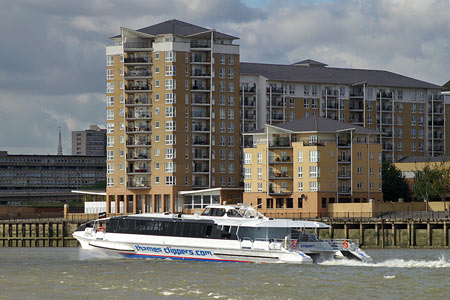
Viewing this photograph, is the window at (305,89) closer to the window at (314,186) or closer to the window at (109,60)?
the window at (109,60)

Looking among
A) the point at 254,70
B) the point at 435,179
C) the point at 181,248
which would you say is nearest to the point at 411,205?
the point at 435,179

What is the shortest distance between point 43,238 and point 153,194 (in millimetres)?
26485

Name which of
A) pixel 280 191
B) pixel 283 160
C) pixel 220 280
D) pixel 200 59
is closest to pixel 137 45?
pixel 200 59

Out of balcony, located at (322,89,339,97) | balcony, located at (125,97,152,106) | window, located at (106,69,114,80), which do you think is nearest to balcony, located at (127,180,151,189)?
balcony, located at (125,97,152,106)

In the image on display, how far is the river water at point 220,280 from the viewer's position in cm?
5822

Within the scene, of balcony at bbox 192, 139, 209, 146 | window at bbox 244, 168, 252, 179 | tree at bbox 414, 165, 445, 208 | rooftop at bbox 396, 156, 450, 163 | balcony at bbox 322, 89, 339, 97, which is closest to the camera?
tree at bbox 414, 165, 445, 208

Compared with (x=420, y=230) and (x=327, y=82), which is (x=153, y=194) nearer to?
(x=327, y=82)

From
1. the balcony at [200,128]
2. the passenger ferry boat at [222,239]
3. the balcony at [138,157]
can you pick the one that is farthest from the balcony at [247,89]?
the passenger ferry boat at [222,239]

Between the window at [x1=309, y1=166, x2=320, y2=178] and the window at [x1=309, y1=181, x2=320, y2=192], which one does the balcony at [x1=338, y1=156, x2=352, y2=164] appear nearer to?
the window at [x1=309, y1=166, x2=320, y2=178]

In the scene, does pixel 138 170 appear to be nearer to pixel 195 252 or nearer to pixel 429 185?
pixel 429 185

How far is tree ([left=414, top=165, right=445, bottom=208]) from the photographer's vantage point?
142125 mm

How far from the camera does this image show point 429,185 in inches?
5620

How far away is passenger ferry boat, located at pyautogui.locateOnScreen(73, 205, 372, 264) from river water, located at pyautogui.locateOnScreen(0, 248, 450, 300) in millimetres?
1107

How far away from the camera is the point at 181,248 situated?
78375mm
